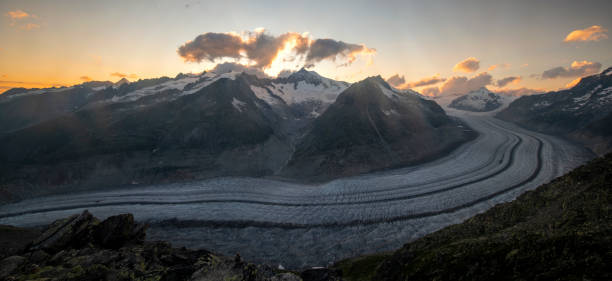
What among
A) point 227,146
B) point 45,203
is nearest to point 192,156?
point 227,146

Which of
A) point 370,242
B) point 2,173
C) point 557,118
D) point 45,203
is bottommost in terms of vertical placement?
point 370,242

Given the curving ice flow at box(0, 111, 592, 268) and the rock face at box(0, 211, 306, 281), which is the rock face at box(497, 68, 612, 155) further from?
the rock face at box(0, 211, 306, 281)

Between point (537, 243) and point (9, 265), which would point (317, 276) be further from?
point (9, 265)

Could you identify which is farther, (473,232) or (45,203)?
(45,203)

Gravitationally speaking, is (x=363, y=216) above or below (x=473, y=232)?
below

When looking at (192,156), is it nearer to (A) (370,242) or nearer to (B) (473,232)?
(A) (370,242)

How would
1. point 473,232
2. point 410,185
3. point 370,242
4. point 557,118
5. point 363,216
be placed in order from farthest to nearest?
point 557,118 → point 410,185 → point 363,216 → point 370,242 → point 473,232

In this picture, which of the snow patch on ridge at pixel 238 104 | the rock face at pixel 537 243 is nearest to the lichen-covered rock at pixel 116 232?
the rock face at pixel 537 243

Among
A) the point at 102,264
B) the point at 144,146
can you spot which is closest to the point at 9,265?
the point at 102,264
